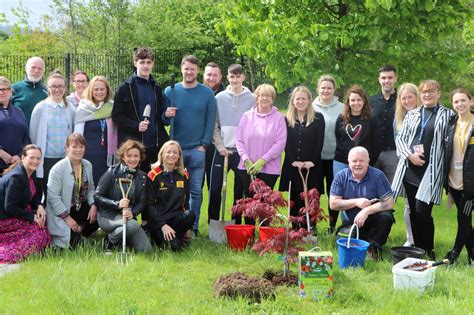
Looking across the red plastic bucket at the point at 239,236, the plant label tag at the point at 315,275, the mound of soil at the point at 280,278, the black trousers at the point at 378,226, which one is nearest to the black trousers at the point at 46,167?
the red plastic bucket at the point at 239,236

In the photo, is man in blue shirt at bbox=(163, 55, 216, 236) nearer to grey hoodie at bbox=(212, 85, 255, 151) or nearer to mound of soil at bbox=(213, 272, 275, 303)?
grey hoodie at bbox=(212, 85, 255, 151)

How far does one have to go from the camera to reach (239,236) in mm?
6195

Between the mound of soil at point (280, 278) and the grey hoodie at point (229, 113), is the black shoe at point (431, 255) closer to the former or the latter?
the mound of soil at point (280, 278)

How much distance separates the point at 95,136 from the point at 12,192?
125 cm

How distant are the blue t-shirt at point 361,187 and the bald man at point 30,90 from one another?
3.80 meters

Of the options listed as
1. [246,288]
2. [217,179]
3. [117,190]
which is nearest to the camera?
[246,288]

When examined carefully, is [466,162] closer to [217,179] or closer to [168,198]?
Result: [217,179]

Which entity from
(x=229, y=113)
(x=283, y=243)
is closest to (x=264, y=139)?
(x=229, y=113)

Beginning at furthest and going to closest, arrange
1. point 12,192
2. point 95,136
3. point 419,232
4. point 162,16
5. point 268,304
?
point 162,16 → point 95,136 → point 419,232 → point 12,192 → point 268,304

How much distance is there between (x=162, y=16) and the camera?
28.8 m

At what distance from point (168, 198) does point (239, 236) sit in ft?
3.02

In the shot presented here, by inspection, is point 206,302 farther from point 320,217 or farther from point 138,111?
point 138,111

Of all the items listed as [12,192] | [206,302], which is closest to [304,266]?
[206,302]

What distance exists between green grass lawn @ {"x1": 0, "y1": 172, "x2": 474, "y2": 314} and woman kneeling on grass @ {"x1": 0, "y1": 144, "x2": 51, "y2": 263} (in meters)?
0.23
